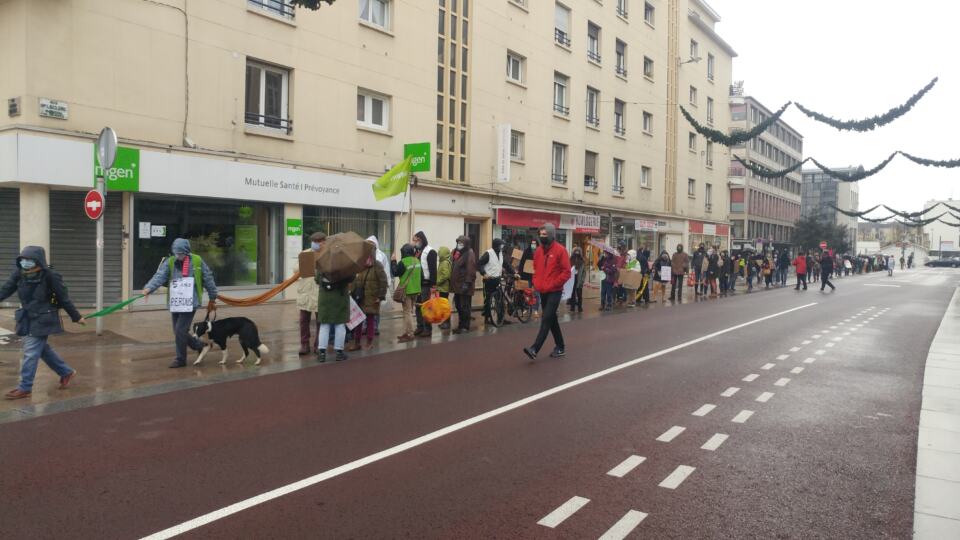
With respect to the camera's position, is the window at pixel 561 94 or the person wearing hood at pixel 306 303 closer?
the person wearing hood at pixel 306 303

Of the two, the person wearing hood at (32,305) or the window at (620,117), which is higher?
the window at (620,117)

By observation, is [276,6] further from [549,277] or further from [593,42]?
[593,42]

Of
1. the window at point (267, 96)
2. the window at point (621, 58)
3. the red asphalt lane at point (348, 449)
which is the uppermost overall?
the window at point (621, 58)

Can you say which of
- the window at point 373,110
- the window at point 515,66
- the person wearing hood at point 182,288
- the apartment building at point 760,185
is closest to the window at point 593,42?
the window at point 515,66

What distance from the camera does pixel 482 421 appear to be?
6.12 metres

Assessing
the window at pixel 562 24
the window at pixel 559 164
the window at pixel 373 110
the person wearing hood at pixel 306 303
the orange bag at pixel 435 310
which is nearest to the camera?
the person wearing hood at pixel 306 303

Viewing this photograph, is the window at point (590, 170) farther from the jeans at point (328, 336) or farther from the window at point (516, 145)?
the jeans at point (328, 336)

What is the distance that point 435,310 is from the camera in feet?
38.5

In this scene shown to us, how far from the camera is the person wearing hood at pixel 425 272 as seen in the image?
12180 mm

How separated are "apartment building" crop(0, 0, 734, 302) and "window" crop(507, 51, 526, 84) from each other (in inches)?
4.0

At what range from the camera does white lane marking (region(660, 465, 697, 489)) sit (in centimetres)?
454

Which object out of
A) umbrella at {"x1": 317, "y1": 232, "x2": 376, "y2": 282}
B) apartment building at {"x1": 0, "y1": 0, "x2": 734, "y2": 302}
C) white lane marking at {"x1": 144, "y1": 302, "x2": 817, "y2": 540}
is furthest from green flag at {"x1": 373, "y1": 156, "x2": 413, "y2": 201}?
white lane marking at {"x1": 144, "y1": 302, "x2": 817, "y2": 540}

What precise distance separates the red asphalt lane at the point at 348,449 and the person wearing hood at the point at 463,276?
3.54 meters

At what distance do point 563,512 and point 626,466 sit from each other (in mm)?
1017
